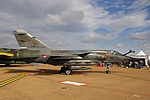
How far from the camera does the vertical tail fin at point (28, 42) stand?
49.0 feet

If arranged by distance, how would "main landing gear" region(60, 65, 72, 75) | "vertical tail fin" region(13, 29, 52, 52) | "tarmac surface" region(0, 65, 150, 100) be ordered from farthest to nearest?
"vertical tail fin" region(13, 29, 52, 52) → "main landing gear" region(60, 65, 72, 75) → "tarmac surface" region(0, 65, 150, 100)

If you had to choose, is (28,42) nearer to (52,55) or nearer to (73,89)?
(52,55)

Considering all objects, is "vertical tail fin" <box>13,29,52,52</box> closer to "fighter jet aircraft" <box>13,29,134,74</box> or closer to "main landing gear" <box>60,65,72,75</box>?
"fighter jet aircraft" <box>13,29,134,74</box>

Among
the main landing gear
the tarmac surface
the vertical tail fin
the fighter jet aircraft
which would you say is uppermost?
the vertical tail fin

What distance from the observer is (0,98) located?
5789 millimetres

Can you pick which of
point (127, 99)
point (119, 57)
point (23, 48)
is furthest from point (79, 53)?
point (127, 99)

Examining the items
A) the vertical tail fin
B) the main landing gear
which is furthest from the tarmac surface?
the vertical tail fin

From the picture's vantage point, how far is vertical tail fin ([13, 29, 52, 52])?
49.0 ft

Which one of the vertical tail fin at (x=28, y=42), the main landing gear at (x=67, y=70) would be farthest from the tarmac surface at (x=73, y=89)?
the vertical tail fin at (x=28, y=42)

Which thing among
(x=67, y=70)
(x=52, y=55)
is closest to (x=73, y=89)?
(x=52, y=55)

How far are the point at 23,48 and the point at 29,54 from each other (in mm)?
1087

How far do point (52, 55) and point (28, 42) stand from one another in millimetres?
3464

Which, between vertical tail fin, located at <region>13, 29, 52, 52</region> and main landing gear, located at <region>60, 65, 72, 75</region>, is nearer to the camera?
main landing gear, located at <region>60, 65, 72, 75</region>

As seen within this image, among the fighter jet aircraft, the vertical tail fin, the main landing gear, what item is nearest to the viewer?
the fighter jet aircraft
